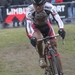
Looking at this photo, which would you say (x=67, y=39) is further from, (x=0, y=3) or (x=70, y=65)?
(x=0, y=3)

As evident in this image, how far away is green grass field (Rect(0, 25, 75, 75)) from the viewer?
Answer: 8852 mm

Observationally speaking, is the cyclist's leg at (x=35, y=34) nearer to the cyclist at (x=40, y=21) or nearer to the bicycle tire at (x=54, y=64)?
the cyclist at (x=40, y=21)

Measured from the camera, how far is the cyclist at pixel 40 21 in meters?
6.80

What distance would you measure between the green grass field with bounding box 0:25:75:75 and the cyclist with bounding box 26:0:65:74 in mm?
1628

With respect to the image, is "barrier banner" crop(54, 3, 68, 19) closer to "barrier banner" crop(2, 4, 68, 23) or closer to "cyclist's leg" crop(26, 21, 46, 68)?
"barrier banner" crop(2, 4, 68, 23)

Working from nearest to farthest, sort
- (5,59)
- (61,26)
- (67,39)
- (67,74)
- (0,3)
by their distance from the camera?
(61,26) < (67,74) < (5,59) < (67,39) < (0,3)

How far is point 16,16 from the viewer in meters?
18.5

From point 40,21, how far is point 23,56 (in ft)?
11.4

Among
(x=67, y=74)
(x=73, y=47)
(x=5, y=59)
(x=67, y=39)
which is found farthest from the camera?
(x=67, y=39)

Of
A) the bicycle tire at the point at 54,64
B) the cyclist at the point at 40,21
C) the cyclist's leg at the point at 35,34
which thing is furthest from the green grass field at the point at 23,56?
the bicycle tire at the point at 54,64

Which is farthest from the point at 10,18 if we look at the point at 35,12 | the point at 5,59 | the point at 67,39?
the point at 35,12

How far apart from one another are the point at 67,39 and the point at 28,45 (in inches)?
72.3

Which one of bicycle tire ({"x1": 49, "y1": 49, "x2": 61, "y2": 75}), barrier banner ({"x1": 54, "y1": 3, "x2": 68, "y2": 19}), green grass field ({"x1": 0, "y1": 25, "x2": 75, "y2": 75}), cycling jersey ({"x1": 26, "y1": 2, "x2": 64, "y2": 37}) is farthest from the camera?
barrier banner ({"x1": 54, "y1": 3, "x2": 68, "y2": 19})

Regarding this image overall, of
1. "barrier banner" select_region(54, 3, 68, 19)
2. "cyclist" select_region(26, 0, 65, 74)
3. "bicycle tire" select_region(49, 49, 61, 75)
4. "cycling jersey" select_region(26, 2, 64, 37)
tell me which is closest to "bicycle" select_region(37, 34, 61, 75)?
"bicycle tire" select_region(49, 49, 61, 75)
